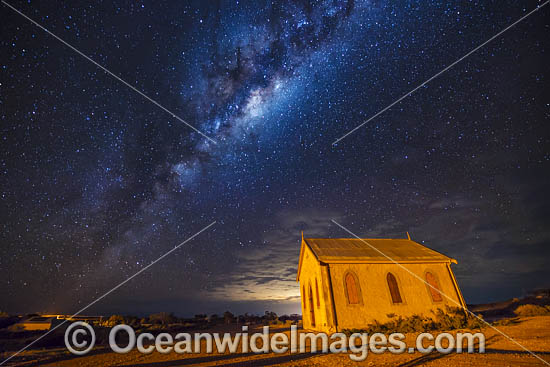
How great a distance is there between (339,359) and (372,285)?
8.87 metres

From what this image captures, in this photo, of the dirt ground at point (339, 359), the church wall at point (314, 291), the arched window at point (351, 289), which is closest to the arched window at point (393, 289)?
the arched window at point (351, 289)

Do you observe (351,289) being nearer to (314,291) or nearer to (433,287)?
(314,291)

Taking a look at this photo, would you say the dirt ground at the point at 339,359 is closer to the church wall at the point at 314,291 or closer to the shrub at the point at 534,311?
the church wall at the point at 314,291

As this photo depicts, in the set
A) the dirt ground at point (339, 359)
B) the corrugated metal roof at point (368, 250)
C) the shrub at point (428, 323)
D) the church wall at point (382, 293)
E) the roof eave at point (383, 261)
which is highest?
the corrugated metal roof at point (368, 250)

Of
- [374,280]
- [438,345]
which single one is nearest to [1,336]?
[374,280]

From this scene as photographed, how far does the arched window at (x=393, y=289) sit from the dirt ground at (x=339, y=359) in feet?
16.2

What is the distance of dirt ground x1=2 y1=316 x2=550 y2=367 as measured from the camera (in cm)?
783

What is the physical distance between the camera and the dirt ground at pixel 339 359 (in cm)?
783

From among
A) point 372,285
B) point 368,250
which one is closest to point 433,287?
point 372,285

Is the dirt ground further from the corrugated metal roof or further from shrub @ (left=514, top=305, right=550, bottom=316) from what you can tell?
shrub @ (left=514, top=305, right=550, bottom=316)

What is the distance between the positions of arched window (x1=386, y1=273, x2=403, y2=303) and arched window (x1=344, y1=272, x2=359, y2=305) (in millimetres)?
2507

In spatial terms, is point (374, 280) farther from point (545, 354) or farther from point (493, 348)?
point (545, 354)

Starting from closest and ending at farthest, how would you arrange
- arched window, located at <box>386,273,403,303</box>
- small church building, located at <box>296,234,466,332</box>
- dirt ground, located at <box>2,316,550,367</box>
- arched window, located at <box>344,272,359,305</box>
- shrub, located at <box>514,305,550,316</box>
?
dirt ground, located at <box>2,316,550,367</box> < small church building, located at <box>296,234,466,332</box> < arched window, located at <box>344,272,359,305</box> < arched window, located at <box>386,273,403,303</box> < shrub, located at <box>514,305,550,316</box>

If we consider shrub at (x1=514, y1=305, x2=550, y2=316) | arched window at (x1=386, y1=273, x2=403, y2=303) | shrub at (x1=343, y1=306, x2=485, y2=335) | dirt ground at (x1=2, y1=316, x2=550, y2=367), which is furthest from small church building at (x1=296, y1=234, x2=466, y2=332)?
shrub at (x1=514, y1=305, x2=550, y2=316)
